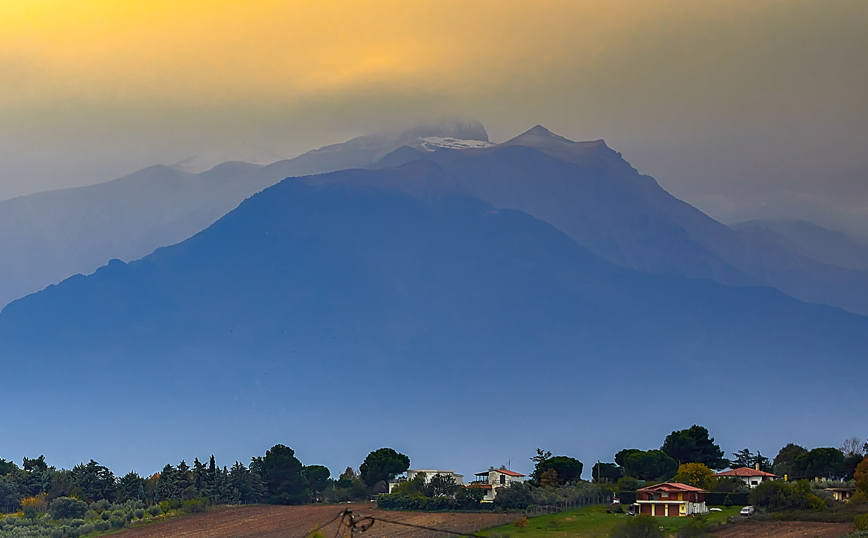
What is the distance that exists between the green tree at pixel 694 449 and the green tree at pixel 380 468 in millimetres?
30963

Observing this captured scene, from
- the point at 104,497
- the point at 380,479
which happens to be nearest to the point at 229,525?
the point at 104,497

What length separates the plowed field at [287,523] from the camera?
80688 mm

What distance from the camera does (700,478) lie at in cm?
10469

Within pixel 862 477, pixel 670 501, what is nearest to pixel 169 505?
pixel 670 501

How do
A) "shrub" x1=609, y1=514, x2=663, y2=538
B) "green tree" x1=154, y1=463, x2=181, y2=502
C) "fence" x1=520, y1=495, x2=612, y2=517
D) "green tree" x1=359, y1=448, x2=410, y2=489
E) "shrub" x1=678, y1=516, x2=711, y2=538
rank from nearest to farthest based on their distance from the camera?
"shrub" x1=609, y1=514, x2=663, y2=538 < "shrub" x1=678, y1=516, x2=711, y2=538 < "fence" x1=520, y1=495, x2=612, y2=517 < "green tree" x1=154, y1=463, x2=181, y2=502 < "green tree" x1=359, y1=448, x2=410, y2=489

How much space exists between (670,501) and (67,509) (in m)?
53.6

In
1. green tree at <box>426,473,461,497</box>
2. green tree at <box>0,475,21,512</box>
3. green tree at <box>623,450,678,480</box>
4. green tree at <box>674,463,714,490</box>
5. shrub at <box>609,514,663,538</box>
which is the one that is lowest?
shrub at <box>609,514,663,538</box>

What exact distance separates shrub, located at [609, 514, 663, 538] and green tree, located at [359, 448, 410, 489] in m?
51.4

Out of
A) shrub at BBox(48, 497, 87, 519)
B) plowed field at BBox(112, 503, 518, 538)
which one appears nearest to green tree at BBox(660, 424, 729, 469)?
plowed field at BBox(112, 503, 518, 538)

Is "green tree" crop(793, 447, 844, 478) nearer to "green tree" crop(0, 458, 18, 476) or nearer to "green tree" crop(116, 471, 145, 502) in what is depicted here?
"green tree" crop(116, 471, 145, 502)

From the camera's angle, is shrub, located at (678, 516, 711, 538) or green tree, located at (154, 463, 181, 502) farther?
green tree, located at (154, 463, 181, 502)

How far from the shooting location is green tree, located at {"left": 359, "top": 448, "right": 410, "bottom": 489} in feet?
393

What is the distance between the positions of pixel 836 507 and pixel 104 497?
69.9m

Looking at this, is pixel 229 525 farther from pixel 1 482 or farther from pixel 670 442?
pixel 670 442
